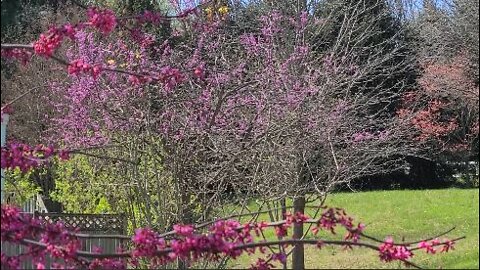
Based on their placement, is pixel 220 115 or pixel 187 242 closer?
pixel 187 242

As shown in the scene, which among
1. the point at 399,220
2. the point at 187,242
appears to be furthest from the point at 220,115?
the point at 399,220

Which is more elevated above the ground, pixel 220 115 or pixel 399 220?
pixel 220 115

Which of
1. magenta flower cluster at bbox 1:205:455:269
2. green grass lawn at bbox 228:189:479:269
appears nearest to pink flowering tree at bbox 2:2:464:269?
green grass lawn at bbox 228:189:479:269

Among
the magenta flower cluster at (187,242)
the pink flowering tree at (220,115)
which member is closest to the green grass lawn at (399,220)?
the pink flowering tree at (220,115)

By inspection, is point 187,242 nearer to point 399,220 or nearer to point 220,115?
point 220,115

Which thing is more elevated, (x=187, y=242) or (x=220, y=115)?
(x=220, y=115)

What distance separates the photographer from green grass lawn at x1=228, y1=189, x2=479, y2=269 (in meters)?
7.68

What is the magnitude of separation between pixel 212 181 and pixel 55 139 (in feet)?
8.77

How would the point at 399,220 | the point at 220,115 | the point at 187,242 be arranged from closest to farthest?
the point at 187,242
the point at 220,115
the point at 399,220

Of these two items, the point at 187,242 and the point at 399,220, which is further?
the point at 399,220

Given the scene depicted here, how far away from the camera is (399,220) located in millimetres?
9719

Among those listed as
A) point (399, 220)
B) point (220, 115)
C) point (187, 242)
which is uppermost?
point (220, 115)

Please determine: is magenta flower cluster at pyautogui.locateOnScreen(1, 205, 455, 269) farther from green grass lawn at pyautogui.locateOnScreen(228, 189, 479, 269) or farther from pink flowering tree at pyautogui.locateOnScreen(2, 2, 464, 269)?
green grass lawn at pyautogui.locateOnScreen(228, 189, 479, 269)

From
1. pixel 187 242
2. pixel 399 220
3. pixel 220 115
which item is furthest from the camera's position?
pixel 399 220
